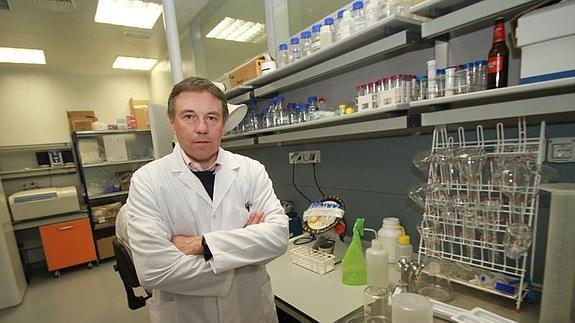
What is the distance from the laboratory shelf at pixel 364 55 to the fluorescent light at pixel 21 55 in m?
3.73

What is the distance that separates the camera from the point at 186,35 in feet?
11.5

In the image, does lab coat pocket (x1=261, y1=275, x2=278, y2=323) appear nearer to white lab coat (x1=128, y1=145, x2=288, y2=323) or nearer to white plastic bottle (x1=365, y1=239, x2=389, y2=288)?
white lab coat (x1=128, y1=145, x2=288, y2=323)

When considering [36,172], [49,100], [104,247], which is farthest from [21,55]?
[104,247]

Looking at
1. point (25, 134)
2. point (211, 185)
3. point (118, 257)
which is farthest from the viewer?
point (25, 134)

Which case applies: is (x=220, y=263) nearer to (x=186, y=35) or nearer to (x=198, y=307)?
(x=198, y=307)

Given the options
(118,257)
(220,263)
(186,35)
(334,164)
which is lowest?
(118,257)

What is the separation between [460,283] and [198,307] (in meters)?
1.03

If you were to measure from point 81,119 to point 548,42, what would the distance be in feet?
16.7

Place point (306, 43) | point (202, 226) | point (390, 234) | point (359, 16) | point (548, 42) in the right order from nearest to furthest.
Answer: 1. point (548, 42)
2. point (202, 226)
3. point (359, 16)
4. point (390, 234)
5. point (306, 43)

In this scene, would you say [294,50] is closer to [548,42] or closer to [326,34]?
[326,34]

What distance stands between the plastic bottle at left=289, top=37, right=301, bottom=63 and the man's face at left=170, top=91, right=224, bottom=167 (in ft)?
2.21

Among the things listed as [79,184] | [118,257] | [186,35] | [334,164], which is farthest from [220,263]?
[79,184]

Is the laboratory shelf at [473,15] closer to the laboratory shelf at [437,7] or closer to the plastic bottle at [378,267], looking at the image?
the laboratory shelf at [437,7]

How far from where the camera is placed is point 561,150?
3.08 ft
